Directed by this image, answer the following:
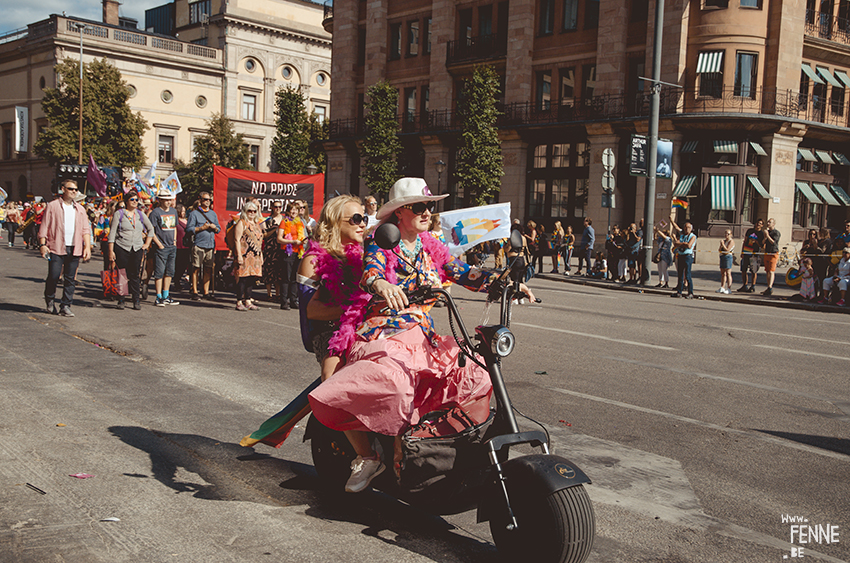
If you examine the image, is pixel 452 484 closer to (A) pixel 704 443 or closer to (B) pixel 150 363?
(A) pixel 704 443

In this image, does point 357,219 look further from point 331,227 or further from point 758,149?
point 758,149

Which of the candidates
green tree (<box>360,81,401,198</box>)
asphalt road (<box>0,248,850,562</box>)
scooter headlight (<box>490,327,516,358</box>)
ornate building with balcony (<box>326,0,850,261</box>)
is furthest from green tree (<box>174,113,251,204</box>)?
scooter headlight (<box>490,327,516,358</box>)

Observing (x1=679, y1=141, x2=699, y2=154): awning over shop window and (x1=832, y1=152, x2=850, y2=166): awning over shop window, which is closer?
(x1=679, y1=141, x2=699, y2=154): awning over shop window

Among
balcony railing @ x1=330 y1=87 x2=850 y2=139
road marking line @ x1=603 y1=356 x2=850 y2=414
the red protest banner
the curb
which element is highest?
balcony railing @ x1=330 y1=87 x2=850 y2=139

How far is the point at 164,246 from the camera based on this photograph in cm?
1305

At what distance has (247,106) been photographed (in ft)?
220

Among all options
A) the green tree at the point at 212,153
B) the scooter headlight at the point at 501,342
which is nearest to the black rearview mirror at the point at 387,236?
the scooter headlight at the point at 501,342

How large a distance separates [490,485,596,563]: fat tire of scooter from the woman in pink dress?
0.69 metres

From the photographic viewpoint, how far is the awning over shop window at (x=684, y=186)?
30.9m

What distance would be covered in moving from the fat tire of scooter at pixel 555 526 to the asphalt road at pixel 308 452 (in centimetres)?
46

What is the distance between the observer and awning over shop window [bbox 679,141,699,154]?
30.9 meters

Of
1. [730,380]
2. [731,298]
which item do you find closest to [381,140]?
[731,298]

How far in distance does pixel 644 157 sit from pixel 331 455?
64.6 ft

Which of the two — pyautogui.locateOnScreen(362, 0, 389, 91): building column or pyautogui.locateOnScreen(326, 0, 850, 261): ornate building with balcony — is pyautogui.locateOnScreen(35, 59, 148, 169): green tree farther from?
pyautogui.locateOnScreen(326, 0, 850, 261): ornate building with balcony
